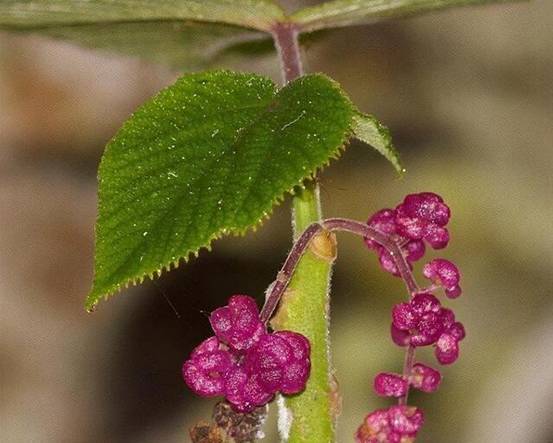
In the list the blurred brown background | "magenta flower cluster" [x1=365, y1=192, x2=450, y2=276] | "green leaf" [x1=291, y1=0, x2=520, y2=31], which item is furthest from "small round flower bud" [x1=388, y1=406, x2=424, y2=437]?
the blurred brown background

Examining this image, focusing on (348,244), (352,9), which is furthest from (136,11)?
(348,244)

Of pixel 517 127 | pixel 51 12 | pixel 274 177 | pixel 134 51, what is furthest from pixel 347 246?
pixel 274 177

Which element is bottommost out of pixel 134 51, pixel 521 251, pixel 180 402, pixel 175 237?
pixel 180 402

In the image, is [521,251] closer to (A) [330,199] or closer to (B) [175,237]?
(A) [330,199]

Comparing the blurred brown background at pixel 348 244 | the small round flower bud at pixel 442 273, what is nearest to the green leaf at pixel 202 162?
the small round flower bud at pixel 442 273

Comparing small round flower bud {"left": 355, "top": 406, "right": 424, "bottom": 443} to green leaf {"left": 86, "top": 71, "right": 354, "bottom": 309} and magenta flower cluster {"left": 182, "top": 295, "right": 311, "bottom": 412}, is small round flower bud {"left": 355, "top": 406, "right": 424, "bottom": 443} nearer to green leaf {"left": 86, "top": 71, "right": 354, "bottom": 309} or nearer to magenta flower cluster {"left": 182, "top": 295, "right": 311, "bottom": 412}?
magenta flower cluster {"left": 182, "top": 295, "right": 311, "bottom": 412}

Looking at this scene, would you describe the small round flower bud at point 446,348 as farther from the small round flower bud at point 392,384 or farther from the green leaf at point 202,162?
→ the green leaf at point 202,162
